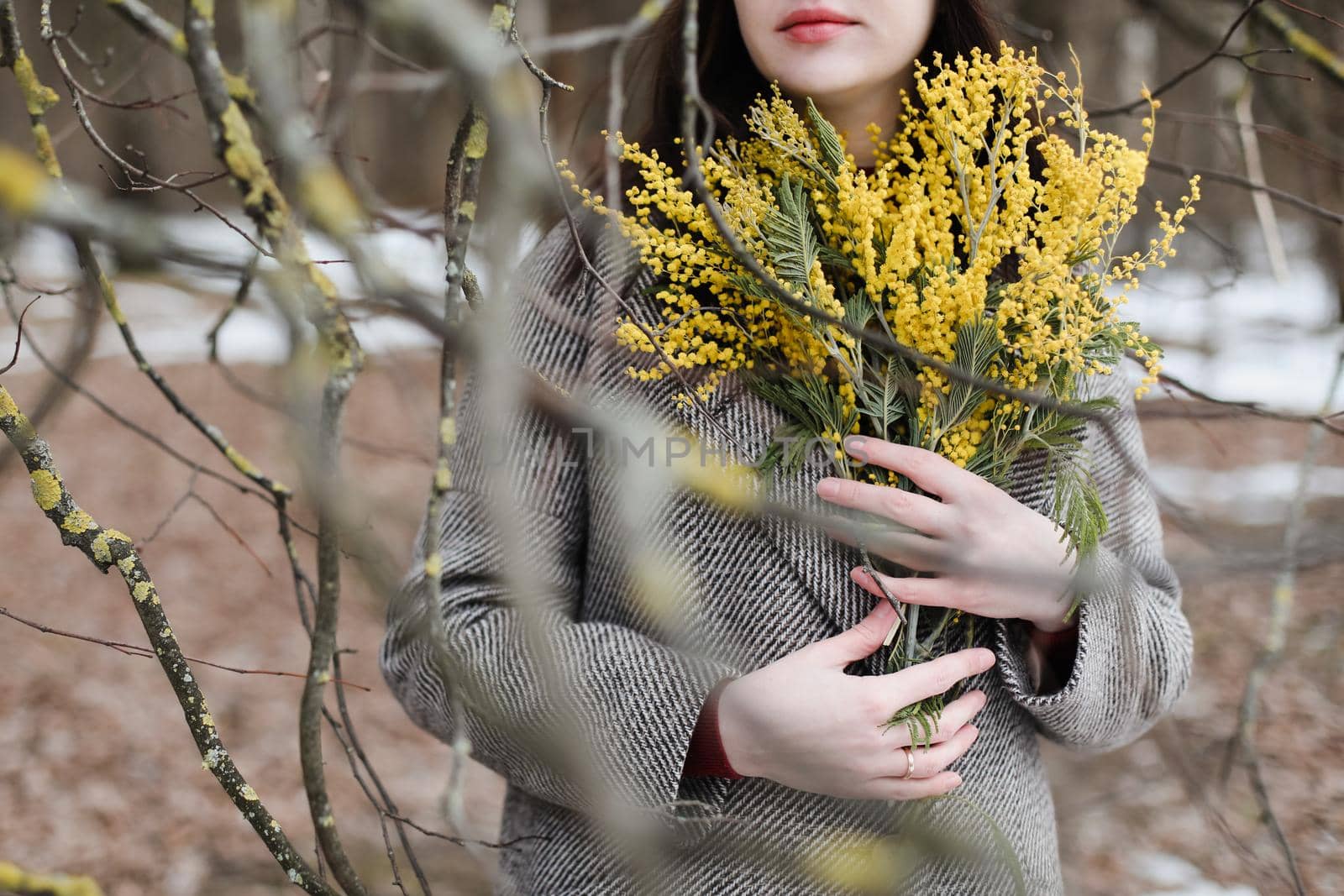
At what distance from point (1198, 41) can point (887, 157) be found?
195cm

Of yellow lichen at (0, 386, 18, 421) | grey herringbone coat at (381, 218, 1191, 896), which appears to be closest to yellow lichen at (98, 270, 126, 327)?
yellow lichen at (0, 386, 18, 421)

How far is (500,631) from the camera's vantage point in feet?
4.00

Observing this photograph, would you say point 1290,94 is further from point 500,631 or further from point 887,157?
point 500,631

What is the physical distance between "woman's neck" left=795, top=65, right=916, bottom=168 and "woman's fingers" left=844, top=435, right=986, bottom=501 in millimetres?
431

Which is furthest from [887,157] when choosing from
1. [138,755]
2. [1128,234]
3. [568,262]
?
[1128,234]

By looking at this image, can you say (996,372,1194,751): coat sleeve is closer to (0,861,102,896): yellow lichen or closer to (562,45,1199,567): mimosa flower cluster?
(562,45,1199,567): mimosa flower cluster

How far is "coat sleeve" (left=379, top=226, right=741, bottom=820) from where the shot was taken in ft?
3.83

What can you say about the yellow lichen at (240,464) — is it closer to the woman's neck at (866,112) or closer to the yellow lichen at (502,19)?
the yellow lichen at (502,19)

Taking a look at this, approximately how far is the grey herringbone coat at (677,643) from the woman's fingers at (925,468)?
12 cm

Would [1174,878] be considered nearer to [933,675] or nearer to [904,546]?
[933,675]

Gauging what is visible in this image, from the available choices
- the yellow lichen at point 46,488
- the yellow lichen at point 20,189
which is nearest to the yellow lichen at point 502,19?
the yellow lichen at point 20,189

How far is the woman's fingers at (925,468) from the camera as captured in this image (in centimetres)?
109

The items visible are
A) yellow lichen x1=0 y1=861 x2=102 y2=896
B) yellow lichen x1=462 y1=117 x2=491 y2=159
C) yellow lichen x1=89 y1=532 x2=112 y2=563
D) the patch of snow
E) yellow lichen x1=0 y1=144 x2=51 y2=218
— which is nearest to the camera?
yellow lichen x1=0 y1=144 x2=51 y2=218

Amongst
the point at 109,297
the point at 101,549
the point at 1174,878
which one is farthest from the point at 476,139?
the point at 1174,878
